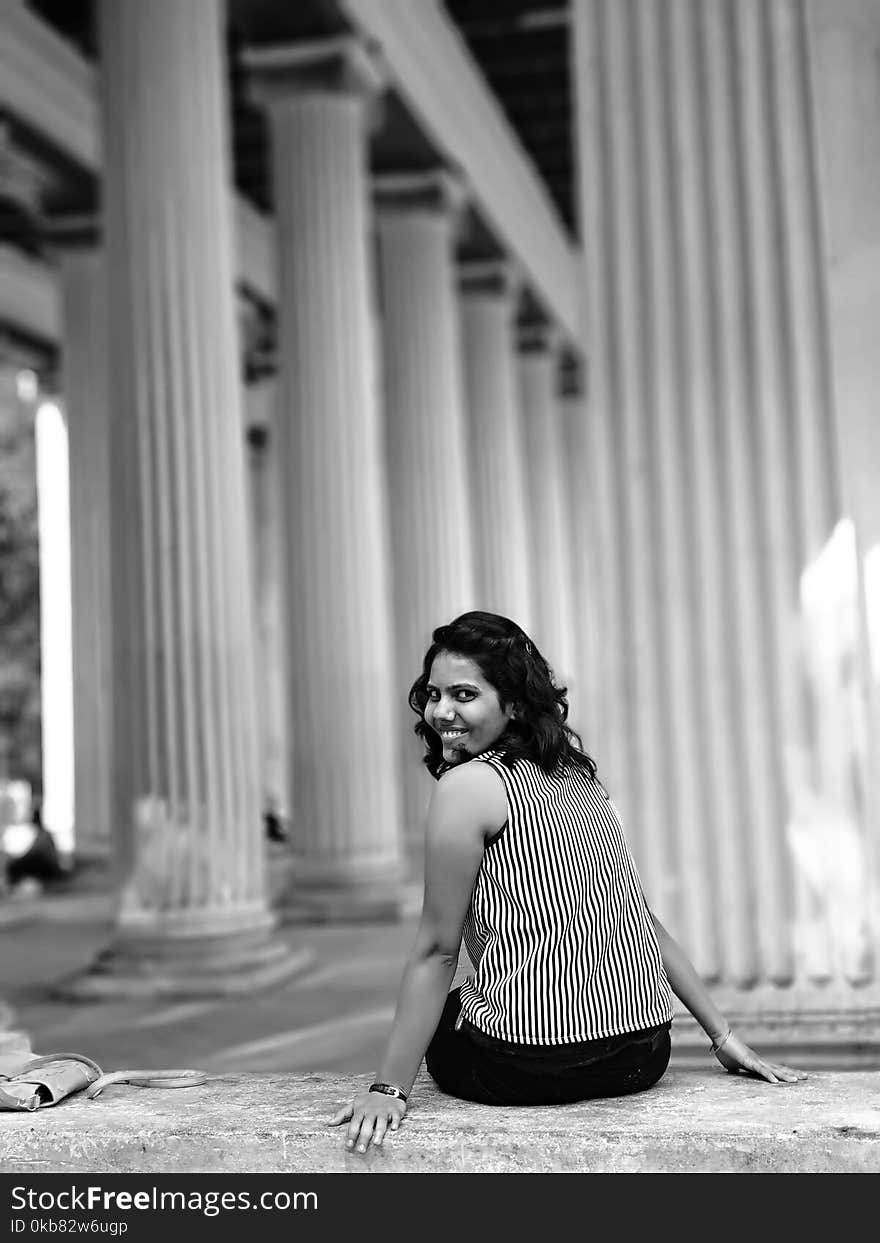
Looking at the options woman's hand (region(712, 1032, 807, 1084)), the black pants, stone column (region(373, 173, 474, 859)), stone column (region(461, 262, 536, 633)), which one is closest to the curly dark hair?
the black pants

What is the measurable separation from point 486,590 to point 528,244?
1065 centimetres

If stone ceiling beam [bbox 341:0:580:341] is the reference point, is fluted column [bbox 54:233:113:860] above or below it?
below

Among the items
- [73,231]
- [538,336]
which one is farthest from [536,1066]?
[538,336]

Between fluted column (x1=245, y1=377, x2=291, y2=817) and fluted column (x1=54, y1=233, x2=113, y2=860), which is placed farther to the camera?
fluted column (x1=245, y1=377, x2=291, y2=817)

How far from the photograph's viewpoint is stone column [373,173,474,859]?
121 ft

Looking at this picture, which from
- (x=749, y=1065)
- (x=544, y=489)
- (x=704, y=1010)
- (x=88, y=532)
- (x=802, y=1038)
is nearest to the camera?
(x=704, y=1010)

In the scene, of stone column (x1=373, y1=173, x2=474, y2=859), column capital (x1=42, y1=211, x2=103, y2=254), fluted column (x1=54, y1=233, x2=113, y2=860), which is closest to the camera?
stone column (x1=373, y1=173, x2=474, y2=859)

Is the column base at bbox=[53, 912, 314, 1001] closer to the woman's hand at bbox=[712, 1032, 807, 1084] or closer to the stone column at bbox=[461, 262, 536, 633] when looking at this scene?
the woman's hand at bbox=[712, 1032, 807, 1084]

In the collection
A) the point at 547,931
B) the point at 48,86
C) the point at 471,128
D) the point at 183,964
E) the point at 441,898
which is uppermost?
the point at 471,128

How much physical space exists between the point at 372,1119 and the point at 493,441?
1566 inches

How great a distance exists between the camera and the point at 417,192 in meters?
36.9

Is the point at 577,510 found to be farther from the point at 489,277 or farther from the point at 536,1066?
the point at 536,1066

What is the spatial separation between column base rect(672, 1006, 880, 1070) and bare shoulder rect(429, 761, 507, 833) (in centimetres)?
452

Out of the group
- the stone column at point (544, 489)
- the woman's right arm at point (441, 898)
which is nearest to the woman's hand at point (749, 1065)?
the woman's right arm at point (441, 898)
